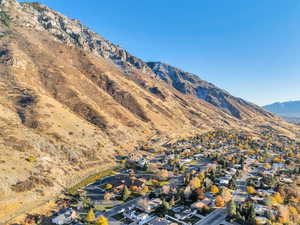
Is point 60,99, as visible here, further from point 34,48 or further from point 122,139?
point 34,48

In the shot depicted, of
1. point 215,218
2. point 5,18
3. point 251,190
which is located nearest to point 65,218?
point 215,218

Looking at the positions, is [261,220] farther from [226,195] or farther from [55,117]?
[55,117]

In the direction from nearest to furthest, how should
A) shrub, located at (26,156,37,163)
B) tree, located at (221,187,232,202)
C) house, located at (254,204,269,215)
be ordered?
house, located at (254,204,269,215)
tree, located at (221,187,232,202)
shrub, located at (26,156,37,163)

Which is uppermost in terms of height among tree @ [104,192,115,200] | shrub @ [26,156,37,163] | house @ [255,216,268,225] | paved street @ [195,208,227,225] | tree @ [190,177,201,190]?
shrub @ [26,156,37,163]

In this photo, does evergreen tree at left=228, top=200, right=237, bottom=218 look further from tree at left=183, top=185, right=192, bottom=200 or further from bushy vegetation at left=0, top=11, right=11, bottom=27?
bushy vegetation at left=0, top=11, right=11, bottom=27

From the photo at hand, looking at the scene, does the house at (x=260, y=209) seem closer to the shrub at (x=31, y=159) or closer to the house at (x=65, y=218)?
the house at (x=65, y=218)

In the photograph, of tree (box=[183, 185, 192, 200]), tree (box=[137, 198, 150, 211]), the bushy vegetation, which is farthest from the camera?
the bushy vegetation

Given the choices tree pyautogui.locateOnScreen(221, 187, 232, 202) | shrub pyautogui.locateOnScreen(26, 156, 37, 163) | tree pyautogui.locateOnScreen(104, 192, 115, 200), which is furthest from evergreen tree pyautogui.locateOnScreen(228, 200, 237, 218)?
shrub pyautogui.locateOnScreen(26, 156, 37, 163)

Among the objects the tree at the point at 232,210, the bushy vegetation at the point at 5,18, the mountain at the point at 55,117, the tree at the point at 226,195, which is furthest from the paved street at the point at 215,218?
the bushy vegetation at the point at 5,18

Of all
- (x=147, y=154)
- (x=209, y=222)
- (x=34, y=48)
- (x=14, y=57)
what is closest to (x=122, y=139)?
(x=147, y=154)
